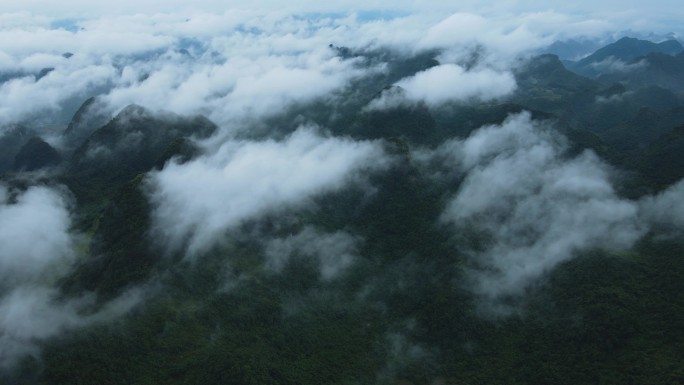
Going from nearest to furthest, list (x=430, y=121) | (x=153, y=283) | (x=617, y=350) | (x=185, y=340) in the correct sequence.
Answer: (x=617, y=350) → (x=185, y=340) → (x=153, y=283) → (x=430, y=121)

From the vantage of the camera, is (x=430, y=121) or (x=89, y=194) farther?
(x=430, y=121)

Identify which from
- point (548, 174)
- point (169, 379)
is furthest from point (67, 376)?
point (548, 174)

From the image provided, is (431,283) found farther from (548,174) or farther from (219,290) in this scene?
(548,174)

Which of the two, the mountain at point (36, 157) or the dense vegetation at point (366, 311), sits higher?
the mountain at point (36, 157)

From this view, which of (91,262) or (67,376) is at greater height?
(91,262)

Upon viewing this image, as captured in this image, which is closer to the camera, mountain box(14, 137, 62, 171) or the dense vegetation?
the dense vegetation

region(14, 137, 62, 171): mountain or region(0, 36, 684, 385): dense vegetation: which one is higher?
region(14, 137, 62, 171): mountain

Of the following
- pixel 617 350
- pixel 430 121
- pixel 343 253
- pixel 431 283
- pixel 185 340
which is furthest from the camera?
pixel 430 121

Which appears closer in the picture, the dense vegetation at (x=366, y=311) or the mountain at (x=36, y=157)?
the dense vegetation at (x=366, y=311)

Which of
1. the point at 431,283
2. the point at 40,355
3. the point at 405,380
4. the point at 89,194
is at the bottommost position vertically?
the point at 405,380

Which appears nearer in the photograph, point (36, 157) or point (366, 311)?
point (366, 311)

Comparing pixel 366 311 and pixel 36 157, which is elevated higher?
pixel 36 157
